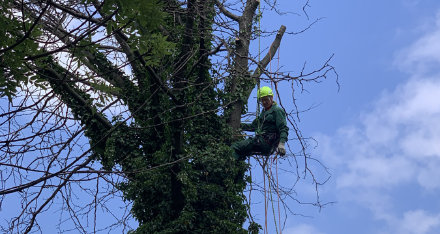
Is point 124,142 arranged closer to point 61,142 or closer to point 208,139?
point 208,139

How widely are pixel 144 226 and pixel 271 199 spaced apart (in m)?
2.13

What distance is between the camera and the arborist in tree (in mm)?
9547

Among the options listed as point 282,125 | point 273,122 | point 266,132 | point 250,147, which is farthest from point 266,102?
point 250,147

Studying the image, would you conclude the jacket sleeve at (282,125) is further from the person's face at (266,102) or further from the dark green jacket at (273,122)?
the person's face at (266,102)

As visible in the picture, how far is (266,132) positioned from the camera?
Answer: 984 centimetres

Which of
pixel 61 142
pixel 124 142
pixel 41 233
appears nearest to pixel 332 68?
pixel 124 142

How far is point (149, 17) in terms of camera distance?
5.01 m

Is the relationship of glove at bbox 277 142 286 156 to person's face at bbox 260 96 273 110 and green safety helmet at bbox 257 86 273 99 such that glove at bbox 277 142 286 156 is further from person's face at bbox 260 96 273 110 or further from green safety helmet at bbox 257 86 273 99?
green safety helmet at bbox 257 86 273 99

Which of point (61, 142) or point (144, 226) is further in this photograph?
point (144, 226)

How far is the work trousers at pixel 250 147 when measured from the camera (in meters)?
9.55

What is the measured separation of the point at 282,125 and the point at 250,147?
0.59 m

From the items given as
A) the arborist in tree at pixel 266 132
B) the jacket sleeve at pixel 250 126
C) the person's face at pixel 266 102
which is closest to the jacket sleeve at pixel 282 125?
the arborist in tree at pixel 266 132

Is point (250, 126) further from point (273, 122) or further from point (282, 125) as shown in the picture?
point (282, 125)

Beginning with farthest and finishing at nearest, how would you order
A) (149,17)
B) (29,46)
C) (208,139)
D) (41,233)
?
(208,139) < (41,233) < (29,46) < (149,17)
